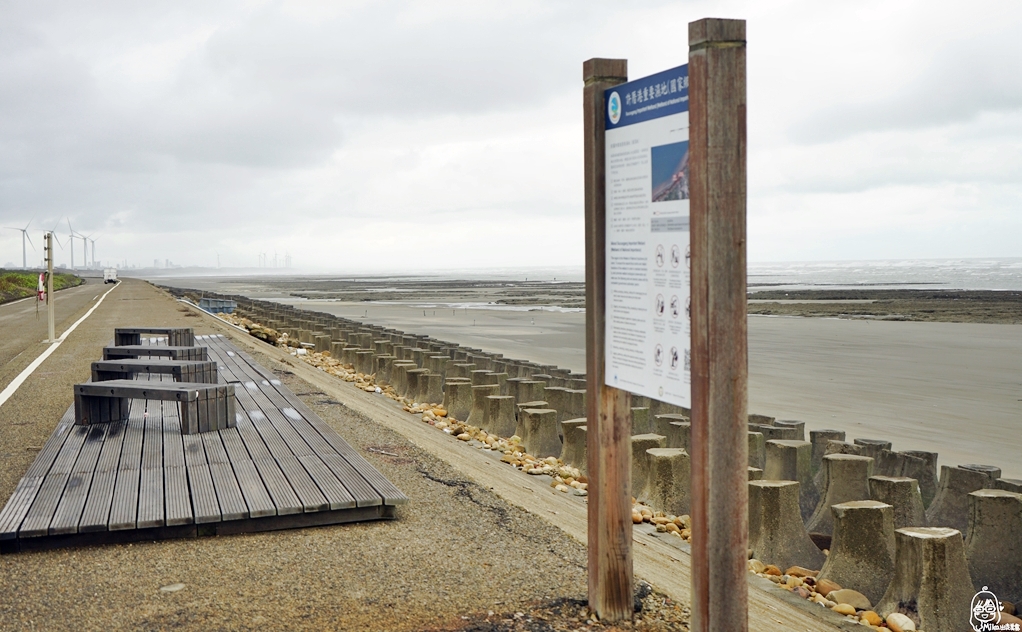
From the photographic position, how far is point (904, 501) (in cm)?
662

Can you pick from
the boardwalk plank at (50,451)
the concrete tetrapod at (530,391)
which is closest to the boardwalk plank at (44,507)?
the boardwalk plank at (50,451)

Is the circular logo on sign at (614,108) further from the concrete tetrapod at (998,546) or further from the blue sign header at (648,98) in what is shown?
the concrete tetrapod at (998,546)

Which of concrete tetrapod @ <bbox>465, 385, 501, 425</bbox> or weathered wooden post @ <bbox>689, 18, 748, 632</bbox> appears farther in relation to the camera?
concrete tetrapod @ <bbox>465, 385, 501, 425</bbox>

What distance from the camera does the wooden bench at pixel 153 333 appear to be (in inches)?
454

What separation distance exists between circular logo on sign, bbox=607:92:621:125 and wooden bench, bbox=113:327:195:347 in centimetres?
909

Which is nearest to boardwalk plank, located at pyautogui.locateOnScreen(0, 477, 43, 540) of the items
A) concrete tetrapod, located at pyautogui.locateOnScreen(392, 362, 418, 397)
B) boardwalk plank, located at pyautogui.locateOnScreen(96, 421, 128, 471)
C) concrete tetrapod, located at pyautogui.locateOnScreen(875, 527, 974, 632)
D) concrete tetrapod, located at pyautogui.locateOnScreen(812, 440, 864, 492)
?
boardwalk plank, located at pyautogui.locateOnScreen(96, 421, 128, 471)

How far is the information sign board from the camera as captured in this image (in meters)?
3.37

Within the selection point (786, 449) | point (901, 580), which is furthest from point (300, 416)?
point (901, 580)

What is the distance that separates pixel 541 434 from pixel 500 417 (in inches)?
63.7

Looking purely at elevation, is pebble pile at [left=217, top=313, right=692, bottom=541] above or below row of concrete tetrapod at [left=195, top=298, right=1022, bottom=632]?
below

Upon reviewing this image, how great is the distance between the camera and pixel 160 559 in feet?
16.0

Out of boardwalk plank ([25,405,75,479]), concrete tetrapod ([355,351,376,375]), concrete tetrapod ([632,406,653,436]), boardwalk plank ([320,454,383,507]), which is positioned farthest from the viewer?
concrete tetrapod ([355,351,376,375])

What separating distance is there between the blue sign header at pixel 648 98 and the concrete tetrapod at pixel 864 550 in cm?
364

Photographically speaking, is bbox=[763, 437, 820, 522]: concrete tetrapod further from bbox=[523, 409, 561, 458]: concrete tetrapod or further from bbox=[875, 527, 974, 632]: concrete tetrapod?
bbox=[523, 409, 561, 458]: concrete tetrapod
